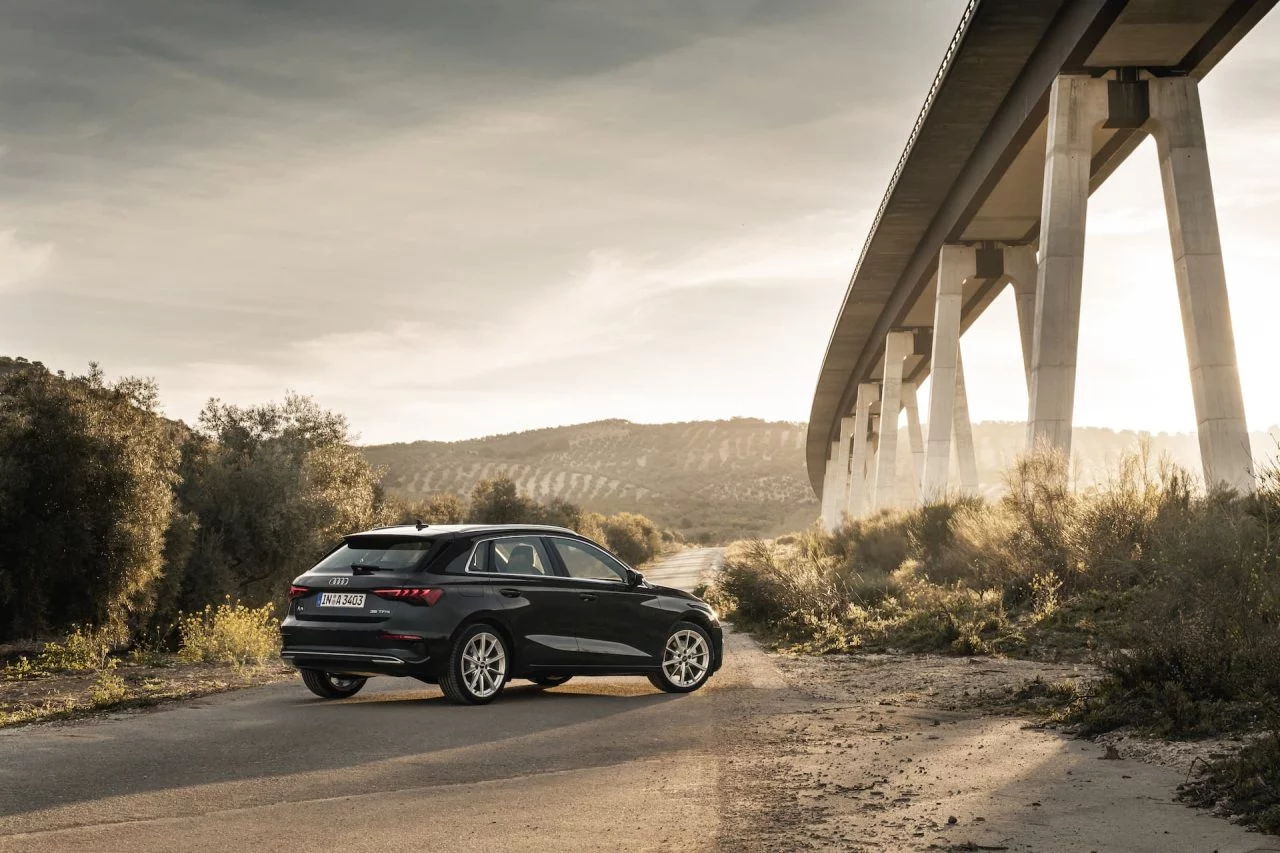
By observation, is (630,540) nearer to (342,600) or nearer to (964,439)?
(964,439)

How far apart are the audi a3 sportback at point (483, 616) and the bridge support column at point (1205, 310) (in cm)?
1204

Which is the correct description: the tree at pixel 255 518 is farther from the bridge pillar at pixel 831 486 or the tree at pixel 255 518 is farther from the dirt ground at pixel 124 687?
the bridge pillar at pixel 831 486

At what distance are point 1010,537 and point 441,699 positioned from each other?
10.9 meters

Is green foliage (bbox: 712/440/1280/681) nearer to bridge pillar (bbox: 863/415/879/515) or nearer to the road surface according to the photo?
the road surface

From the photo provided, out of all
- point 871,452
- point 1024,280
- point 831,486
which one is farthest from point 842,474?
point 1024,280

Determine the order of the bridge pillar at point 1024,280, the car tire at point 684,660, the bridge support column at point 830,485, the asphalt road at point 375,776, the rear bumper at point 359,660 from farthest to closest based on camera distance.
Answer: the bridge support column at point 830,485, the bridge pillar at point 1024,280, the car tire at point 684,660, the rear bumper at point 359,660, the asphalt road at point 375,776

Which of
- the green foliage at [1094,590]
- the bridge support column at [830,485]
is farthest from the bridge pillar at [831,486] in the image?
the green foliage at [1094,590]

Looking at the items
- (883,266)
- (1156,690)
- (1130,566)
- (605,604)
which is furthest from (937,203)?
(1156,690)

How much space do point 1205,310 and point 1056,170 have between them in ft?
14.7

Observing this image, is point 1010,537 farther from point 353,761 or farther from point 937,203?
point 937,203

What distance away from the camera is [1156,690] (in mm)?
9672

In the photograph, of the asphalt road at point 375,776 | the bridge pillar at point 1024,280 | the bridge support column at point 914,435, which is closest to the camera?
the asphalt road at point 375,776

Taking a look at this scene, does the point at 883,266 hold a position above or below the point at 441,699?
above

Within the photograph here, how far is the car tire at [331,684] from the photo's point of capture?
13.2 m
